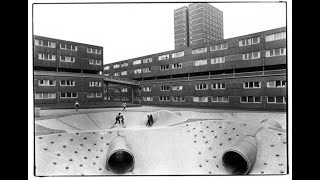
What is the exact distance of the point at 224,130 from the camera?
720 inches

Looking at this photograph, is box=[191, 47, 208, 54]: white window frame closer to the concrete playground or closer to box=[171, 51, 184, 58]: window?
box=[171, 51, 184, 58]: window

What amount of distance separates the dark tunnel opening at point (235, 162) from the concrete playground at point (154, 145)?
0.36m

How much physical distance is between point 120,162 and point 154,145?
9.94 ft

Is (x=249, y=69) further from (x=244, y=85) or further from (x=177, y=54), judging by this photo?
(x=177, y=54)

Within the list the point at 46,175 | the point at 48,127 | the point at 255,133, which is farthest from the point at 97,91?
the point at 255,133

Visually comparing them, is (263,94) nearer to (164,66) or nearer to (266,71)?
(266,71)

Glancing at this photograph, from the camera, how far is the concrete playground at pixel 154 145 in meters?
15.3

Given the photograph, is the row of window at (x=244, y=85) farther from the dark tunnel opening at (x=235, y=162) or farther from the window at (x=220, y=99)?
the dark tunnel opening at (x=235, y=162)

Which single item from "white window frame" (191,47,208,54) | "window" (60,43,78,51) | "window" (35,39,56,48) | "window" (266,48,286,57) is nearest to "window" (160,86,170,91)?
"white window frame" (191,47,208,54)

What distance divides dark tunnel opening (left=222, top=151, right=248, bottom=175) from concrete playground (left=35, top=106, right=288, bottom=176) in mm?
357

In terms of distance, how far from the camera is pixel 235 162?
15375 millimetres

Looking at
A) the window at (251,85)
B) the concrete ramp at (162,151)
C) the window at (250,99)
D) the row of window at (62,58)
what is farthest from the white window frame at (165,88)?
the concrete ramp at (162,151)

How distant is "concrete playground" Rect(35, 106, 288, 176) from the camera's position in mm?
15297

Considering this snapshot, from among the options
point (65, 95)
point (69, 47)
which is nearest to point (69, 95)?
point (65, 95)
